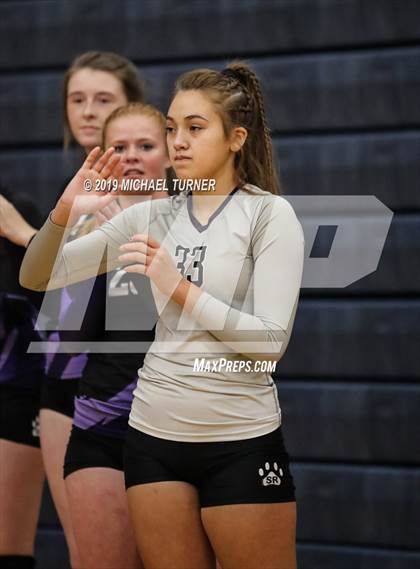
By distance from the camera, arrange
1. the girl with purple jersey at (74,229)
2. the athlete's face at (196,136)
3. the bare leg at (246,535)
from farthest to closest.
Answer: the girl with purple jersey at (74,229) → the athlete's face at (196,136) → the bare leg at (246,535)

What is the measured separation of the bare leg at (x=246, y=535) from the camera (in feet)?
5.88

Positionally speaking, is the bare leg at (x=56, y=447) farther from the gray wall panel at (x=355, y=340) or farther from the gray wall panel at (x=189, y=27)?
the gray wall panel at (x=189, y=27)

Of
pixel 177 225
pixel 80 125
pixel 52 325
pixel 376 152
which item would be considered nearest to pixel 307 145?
pixel 376 152

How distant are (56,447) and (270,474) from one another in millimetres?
927

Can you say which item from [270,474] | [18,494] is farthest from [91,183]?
[18,494]

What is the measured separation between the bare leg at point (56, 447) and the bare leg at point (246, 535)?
0.85 metres

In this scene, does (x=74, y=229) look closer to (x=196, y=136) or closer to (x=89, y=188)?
(x=89, y=188)

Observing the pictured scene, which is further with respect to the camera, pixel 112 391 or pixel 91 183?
pixel 112 391

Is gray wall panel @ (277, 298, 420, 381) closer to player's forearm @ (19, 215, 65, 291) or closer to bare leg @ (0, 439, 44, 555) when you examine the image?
bare leg @ (0, 439, 44, 555)

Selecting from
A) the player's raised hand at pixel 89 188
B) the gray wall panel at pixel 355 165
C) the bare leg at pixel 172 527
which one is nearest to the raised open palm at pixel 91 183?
the player's raised hand at pixel 89 188

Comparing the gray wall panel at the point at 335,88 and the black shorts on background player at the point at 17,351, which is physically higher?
the gray wall panel at the point at 335,88

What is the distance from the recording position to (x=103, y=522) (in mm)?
2158

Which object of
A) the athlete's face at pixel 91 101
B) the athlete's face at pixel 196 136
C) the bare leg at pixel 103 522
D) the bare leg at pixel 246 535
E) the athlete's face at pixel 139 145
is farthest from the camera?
the athlete's face at pixel 91 101

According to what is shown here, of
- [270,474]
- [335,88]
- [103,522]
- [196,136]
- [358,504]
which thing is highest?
[335,88]
